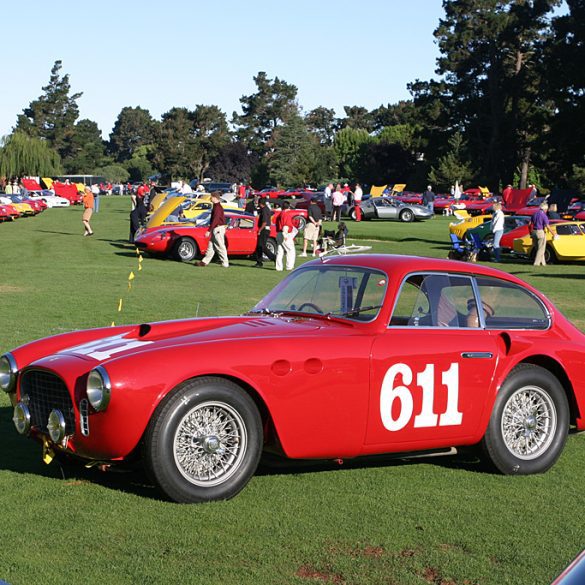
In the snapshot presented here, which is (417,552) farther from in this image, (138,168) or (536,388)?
(138,168)

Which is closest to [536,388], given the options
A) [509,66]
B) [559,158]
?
[559,158]

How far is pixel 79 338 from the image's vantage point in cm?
727

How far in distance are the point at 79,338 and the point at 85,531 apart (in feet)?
6.71

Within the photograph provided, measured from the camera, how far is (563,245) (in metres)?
29.5

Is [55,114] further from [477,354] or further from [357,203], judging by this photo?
[477,354]

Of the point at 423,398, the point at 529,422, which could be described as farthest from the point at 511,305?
the point at 423,398

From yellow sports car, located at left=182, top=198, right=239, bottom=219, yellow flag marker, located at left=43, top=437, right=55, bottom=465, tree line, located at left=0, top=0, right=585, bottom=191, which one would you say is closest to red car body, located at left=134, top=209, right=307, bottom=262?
yellow sports car, located at left=182, top=198, right=239, bottom=219

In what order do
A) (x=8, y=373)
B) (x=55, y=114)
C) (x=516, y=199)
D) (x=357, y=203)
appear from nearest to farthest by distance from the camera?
1. (x=8, y=373)
2. (x=357, y=203)
3. (x=516, y=199)
4. (x=55, y=114)

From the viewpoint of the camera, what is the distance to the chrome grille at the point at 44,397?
20.3ft

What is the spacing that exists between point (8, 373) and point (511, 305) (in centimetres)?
370

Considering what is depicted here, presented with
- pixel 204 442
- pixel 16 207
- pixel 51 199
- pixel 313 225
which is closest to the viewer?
pixel 204 442

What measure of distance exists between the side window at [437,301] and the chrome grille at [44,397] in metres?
2.38

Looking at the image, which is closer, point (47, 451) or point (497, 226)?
point (47, 451)

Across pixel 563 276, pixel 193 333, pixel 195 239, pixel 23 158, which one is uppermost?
pixel 23 158
